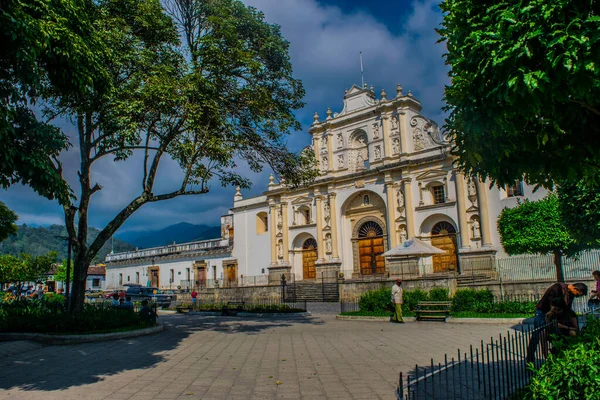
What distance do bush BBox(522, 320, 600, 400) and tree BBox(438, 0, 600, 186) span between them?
183 cm

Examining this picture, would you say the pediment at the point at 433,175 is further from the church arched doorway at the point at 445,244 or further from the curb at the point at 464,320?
the curb at the point at 464,320

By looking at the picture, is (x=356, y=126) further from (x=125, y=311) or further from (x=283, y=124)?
(x=125, y=311)

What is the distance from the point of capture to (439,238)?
26.4 metres

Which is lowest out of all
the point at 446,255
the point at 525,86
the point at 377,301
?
the point at 377,301

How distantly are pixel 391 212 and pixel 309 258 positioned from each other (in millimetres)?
7944

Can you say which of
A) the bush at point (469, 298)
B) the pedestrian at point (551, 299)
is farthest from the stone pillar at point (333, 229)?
the pedestrian at point (551, 299)

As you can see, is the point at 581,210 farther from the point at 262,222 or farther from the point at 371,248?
the point at 262,222

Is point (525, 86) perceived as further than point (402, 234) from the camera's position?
No

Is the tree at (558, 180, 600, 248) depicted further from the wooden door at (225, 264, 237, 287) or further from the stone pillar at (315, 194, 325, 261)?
the wooden door at (225, 264, 237, 287)

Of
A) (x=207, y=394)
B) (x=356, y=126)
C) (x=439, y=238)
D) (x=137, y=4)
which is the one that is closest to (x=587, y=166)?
(x=207, y=394)

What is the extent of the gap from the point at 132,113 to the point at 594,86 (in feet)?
34.7

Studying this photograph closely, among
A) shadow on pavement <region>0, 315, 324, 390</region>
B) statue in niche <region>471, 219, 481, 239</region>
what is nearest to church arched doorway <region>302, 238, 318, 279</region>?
statue in niche <region>471, 219, 481, 239</region>

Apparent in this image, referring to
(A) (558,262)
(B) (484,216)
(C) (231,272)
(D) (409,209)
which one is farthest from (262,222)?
(A) (558,262)

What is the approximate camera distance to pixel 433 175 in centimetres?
2648
